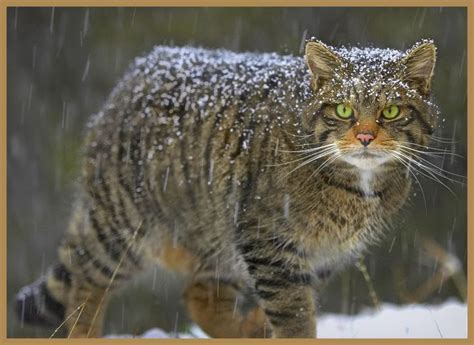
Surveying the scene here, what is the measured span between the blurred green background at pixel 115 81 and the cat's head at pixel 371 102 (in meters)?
2.70

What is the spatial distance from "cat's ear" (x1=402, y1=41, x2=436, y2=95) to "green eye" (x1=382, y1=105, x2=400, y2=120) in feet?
0.60

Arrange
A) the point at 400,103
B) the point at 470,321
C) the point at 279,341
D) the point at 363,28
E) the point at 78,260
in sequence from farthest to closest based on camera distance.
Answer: the point at 363,28 → the point at 78,260 → the point at 470,321 → the point at 279,341 → the point at 400,103

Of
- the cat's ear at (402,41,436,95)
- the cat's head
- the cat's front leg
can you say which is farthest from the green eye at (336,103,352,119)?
the cat's front leg

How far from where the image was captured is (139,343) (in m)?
4.47

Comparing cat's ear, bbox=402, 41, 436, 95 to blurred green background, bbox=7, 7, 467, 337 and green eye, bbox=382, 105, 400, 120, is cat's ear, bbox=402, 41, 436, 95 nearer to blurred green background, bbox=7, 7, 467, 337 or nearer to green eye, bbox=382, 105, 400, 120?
green eye, bbox=382, 105, 400, 120

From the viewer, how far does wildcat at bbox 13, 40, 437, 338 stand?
4.28 metres

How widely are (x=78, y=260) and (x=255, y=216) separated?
146 cm

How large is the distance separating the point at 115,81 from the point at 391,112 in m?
5.13

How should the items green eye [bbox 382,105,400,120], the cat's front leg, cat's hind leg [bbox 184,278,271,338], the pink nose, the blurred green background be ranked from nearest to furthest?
the pink nose < green eye [bbox 382,105,400,120] < the cat's front leg < cat's hind leg [bbox 184,278,271,338] < the blurred green background

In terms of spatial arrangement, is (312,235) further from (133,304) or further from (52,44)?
(52,44)

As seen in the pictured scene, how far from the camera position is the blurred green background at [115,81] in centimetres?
791

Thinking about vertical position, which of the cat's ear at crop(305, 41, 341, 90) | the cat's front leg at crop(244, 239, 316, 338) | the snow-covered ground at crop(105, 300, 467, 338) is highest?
the cat's ear at crop(305, 41, 341, 90)

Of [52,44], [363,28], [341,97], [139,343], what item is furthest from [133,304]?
[341,97]

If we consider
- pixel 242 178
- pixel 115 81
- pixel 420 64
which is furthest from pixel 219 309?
pixel 115 81
